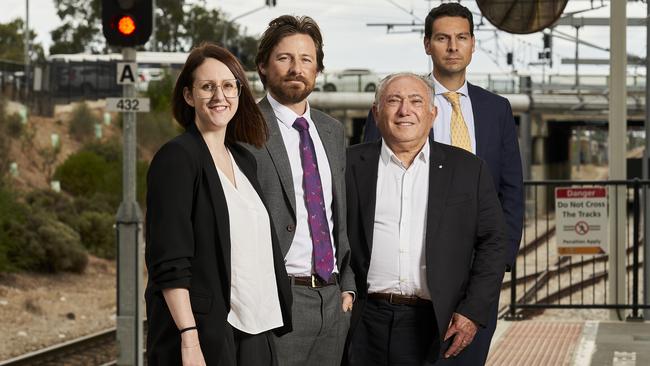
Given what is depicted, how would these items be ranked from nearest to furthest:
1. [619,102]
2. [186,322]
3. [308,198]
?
[186,322] → [308,198] → [619,102]

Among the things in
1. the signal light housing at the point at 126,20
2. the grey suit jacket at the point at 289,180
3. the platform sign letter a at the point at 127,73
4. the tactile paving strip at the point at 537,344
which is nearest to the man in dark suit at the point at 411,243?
the grey suit jacket at the point at 289,180

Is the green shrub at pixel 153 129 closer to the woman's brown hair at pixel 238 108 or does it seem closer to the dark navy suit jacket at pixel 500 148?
the dark navy suit jacket at pixel 500 148

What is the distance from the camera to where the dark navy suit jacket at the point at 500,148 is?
587 centimetres

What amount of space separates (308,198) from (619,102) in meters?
8.27

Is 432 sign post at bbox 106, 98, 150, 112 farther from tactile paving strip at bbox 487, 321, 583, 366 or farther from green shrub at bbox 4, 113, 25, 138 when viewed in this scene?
green shrub at bbox 4, 113, 25, 138

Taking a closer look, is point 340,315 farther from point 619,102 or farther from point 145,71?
point 145,71

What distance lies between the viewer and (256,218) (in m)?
4.43

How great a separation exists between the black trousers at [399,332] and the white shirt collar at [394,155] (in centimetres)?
53

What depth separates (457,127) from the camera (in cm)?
586

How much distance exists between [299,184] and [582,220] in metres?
8.74

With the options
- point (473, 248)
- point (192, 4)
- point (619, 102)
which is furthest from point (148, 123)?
point (473, 248)

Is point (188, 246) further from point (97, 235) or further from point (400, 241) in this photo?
point (97, 235)

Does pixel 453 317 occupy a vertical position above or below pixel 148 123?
below

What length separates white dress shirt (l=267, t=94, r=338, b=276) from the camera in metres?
4.91
